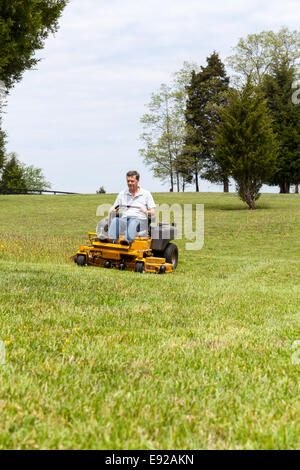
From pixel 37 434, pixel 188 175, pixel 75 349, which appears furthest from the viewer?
pixel 188 175

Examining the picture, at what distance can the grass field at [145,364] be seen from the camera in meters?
2.26


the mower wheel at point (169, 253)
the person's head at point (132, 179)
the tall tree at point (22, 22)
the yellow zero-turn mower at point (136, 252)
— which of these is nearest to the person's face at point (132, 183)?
the person's head at point (132, 179)

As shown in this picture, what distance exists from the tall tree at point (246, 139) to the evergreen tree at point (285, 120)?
1626 centimetres

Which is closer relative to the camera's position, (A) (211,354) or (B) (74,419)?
(B) (74,419)

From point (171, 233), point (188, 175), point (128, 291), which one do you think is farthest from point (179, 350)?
point (188, 175)

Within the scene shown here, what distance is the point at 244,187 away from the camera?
1149 inches

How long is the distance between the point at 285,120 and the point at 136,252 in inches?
1535

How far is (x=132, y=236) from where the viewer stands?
9969 millimetres

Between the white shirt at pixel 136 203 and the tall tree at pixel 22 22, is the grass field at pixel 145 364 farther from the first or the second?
the tall tree at pixel 22 22

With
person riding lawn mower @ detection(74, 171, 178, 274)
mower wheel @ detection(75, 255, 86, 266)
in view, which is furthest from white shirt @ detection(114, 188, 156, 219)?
mower wheel @ detection(75, 255, 86, 266)

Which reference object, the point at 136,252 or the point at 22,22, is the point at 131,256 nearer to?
the point at 136,252

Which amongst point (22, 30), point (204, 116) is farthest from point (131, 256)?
point (204, 116)

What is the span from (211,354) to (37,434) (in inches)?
73.5
